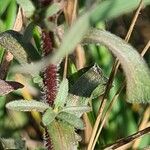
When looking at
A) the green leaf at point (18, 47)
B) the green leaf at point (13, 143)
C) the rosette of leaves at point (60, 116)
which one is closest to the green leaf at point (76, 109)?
the rosette of leaves at point (60, 116)

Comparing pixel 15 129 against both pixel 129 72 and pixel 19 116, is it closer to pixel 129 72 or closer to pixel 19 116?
pixel 19 116

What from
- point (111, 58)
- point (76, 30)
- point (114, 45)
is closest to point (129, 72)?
point (114, 45)

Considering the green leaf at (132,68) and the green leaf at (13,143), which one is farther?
the green leaf at (13,143)

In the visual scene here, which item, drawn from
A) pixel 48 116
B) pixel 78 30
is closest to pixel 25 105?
pixel 48 116

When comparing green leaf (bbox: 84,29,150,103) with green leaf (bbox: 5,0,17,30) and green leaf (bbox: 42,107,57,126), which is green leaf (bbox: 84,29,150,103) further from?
green leaf (bbox: 5,0,17,30)

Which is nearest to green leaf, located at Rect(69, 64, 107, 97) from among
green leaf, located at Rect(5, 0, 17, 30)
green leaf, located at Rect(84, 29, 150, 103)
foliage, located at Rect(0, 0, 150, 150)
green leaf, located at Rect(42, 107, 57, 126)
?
foliage, located at Rect(0, 0, 150, 150)

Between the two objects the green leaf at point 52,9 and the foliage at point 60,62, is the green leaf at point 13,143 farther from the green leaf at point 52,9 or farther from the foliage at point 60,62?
the green leaf at point 52,9

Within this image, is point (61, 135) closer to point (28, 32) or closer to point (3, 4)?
point (28, 32)
